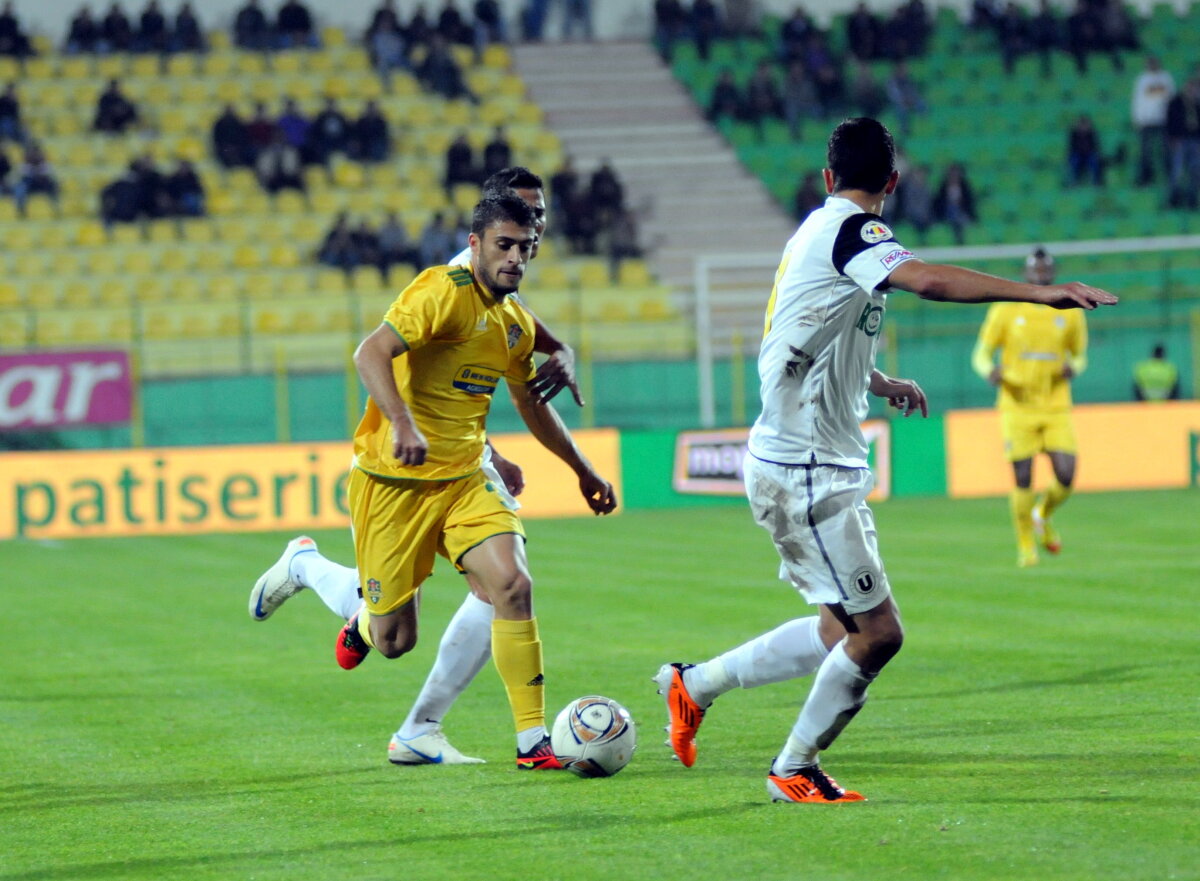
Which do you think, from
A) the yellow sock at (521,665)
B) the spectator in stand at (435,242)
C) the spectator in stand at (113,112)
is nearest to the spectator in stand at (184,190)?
the spectator in stand at (113,112)

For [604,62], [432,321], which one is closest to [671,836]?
[432,321]

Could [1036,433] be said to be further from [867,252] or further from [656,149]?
[656,149]

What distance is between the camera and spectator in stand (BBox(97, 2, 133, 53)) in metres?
30.9

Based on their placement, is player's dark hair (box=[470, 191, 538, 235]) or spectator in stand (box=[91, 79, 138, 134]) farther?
spectator in stand (box=[91, 79, 138, 134])

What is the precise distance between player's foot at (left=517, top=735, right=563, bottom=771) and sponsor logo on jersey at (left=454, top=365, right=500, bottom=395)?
1283 millimetres

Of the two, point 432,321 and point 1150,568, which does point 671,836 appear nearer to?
point 432,321

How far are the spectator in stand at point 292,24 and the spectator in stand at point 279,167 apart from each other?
3.14 meters

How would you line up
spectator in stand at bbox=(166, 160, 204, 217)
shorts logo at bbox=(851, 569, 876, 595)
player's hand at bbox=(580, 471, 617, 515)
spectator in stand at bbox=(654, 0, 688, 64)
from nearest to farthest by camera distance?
shorts logo at bbox=(851, 569, 876, 595) → player's hand at bbox=(580, 471, 617, 515) → spectator in stand at bbox=(166, 160, 204, 217) → spectator in stand at bbox=(654, 0, 688, 64)

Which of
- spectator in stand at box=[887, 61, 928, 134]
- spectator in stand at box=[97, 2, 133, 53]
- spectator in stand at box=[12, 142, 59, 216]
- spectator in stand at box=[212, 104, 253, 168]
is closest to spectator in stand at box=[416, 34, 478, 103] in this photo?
spectator in stand at box=[212, 104, 253, 168]

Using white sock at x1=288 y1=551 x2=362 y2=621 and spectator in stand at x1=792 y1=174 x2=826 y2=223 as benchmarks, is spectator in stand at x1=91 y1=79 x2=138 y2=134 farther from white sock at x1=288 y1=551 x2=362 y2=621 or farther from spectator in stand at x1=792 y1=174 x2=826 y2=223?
Answer: white sock at x1=288 y1=551 x2=362 y2=621

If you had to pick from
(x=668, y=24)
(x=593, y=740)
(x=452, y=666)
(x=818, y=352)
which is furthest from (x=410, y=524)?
(x=668, y=24)

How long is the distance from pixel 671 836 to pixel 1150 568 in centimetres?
913

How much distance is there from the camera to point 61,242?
2759 centimetres

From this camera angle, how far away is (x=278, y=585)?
7969 millimetres
